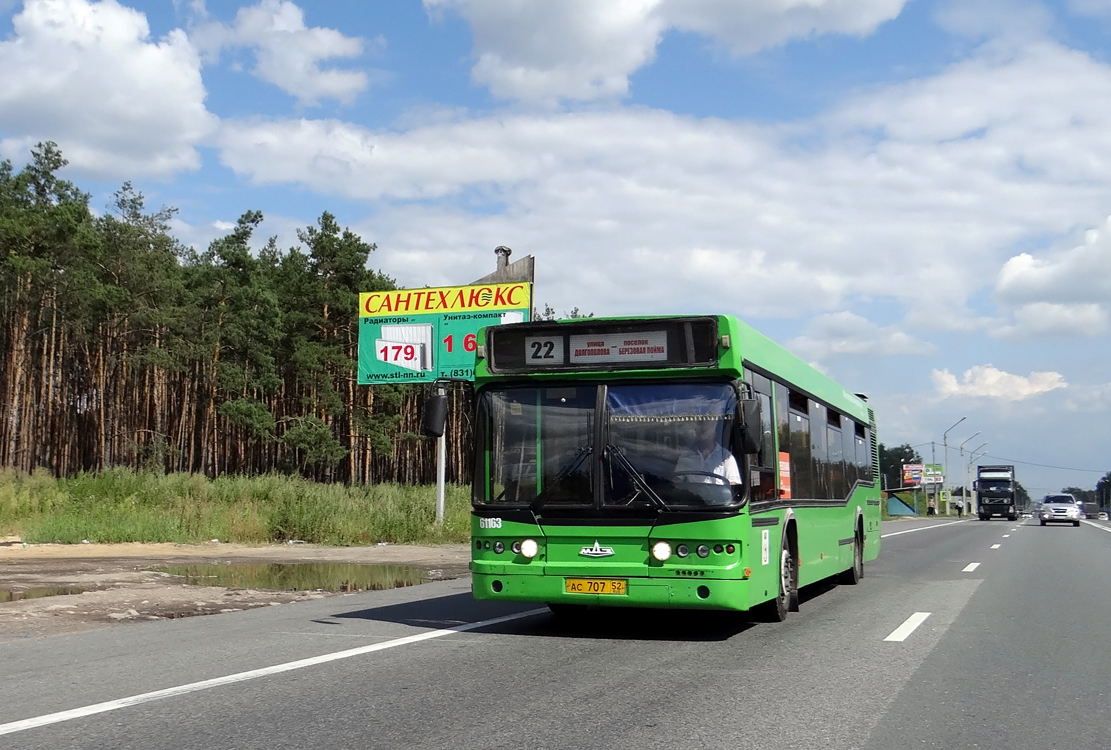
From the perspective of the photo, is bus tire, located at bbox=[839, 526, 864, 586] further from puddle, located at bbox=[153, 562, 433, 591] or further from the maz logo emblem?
the maz logo emblem

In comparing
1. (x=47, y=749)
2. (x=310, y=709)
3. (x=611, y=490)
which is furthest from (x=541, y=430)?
(x=47, y=749)

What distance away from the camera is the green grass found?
973 inches

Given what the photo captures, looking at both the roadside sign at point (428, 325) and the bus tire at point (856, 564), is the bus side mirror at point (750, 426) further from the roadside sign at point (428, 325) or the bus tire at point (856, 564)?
the roadside sign at point (428, 325)

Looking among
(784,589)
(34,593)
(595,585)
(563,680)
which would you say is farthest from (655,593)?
(34,593)

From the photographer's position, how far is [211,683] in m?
7.46

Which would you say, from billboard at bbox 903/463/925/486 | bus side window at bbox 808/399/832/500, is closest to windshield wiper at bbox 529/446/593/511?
bus side window at bbox 808/399/832/500

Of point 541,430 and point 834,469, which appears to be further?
point 834,469

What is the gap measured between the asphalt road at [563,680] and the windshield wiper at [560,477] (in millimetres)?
1226

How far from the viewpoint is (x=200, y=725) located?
240 inches

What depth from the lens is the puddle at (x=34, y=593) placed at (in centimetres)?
1369

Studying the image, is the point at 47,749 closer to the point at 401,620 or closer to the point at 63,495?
the point at 401,620

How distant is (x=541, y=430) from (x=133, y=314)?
50645 mm

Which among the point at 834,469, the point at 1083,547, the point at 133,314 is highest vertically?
the point at 133,314

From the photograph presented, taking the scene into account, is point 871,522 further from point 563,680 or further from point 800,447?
point 563,680
